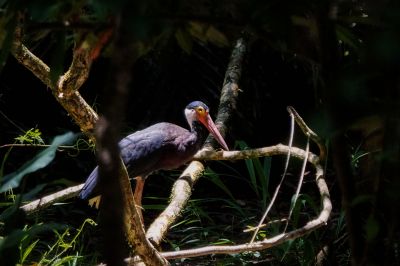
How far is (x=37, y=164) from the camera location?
1321 millimetres

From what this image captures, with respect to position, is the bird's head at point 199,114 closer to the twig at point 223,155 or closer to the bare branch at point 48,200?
the twig at point 223,155

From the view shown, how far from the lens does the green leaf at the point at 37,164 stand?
1.28 m

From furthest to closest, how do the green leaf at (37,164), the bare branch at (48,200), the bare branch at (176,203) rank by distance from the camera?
the bare branch at (176,203)
the bare branch at (48,200)
the green leaf at (37,164)

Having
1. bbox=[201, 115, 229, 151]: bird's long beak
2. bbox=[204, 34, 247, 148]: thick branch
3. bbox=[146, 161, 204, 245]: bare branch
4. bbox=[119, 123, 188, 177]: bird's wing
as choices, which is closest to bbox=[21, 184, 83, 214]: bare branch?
bbox=[146, 161, 204, 245]: bare branch

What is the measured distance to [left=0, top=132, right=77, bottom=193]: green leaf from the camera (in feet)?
4.18

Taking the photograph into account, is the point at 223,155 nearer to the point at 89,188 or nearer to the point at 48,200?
the point at 89,188

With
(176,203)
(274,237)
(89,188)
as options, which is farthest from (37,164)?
(89,188)

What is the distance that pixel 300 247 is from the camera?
3.47 meters

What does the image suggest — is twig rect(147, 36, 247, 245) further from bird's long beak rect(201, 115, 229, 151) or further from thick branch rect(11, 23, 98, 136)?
thick branch rect(11, 23, 98, 136)

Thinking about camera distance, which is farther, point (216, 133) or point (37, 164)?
point (216, 133)

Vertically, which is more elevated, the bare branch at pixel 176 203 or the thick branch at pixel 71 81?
the thick branch at pixel 71 81

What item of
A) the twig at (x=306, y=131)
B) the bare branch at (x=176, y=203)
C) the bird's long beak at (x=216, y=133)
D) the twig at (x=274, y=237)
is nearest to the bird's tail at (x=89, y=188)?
the bare branch at (x=176, y=203)

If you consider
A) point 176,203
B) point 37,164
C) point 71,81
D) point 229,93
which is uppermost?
point 37,164

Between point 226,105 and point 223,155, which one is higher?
point 226,105
